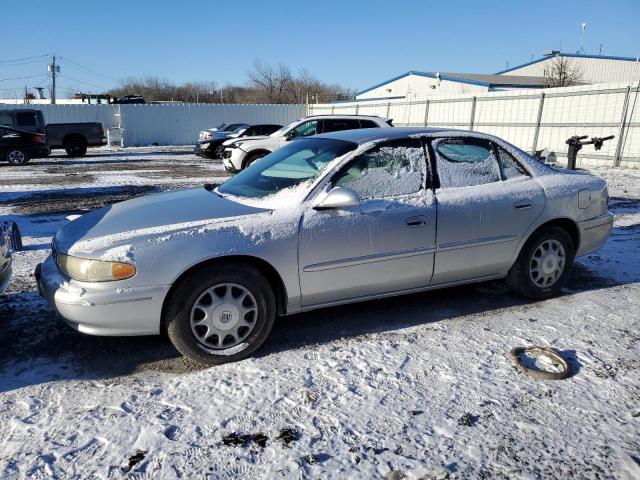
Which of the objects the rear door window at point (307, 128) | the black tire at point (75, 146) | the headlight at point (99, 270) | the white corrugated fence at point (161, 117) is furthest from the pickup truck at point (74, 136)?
the headlight at point (99, 270)

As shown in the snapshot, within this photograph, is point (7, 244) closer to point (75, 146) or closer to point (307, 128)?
point (307, 128)

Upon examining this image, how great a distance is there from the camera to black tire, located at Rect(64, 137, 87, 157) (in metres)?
21.5

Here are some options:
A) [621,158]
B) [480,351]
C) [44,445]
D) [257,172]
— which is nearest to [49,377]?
[44,445]

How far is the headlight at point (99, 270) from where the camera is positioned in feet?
10.2

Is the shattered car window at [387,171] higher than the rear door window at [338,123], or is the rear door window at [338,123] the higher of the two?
the rear door window at [338,123]

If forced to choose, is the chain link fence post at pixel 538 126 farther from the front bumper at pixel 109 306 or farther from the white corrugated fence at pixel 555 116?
the front bumper at pixel 109 306

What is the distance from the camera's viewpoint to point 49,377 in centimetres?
324

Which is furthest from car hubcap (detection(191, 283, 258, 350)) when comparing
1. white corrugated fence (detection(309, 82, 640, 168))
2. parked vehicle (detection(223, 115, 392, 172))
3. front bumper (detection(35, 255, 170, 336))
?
white corrugated fence (detection(309, 82, 640, 168))

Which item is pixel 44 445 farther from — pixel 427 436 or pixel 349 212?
pixel 349 212

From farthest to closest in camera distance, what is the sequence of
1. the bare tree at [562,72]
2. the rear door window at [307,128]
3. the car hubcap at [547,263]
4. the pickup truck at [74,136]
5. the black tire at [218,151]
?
the bare tree at [562,72] < the pickup truck at [74,136] < the black tire at [218,151] < the rear door window at [307,128] < the car hubcap at [547,263]

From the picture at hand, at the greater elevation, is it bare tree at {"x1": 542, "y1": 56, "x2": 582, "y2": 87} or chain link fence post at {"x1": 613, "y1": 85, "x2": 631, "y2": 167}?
bare tree at {"x1": 542, "y1": 56, "x2": 582, "y2": 87}

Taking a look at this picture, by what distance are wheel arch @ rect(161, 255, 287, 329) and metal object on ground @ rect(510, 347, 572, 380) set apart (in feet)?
5.30

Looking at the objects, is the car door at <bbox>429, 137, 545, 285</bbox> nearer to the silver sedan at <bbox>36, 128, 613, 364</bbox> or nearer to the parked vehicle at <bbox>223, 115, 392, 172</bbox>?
the silver sedan at <bbox>36, 128, 613, 364</bbox>

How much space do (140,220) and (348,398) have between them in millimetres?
1797
